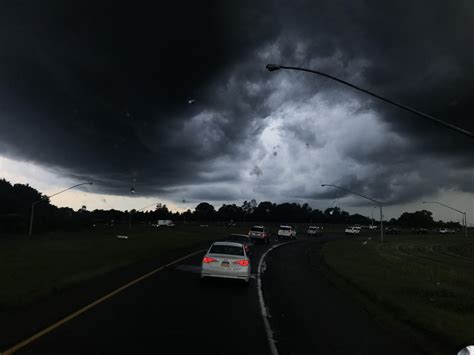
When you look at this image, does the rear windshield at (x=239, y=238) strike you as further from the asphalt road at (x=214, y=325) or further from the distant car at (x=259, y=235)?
the distant car at (x=259, y=235)

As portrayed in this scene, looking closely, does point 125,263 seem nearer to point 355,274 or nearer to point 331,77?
point 355,274

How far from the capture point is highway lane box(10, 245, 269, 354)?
6.80m

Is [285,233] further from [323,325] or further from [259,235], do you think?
[323,325]

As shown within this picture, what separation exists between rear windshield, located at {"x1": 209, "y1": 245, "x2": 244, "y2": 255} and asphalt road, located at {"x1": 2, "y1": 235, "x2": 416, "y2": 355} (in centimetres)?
148

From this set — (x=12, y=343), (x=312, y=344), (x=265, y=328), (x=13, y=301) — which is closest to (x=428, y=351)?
(x=312, y=344)

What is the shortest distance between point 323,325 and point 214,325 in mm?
2434

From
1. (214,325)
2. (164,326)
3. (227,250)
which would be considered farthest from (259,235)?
(164,326)

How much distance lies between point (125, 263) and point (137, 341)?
16.5 m

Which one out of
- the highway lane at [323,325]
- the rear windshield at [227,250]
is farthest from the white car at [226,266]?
the highway lane at [323,325]

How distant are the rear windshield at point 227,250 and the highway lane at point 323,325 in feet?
5.28

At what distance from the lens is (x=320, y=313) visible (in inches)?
409

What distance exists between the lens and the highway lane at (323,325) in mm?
7316

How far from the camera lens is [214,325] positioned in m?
8.62

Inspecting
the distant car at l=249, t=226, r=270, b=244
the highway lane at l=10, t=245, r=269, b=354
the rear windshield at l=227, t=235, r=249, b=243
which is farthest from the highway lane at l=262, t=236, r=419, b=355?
the distant car at l=249, t=226, r=270, b=244
